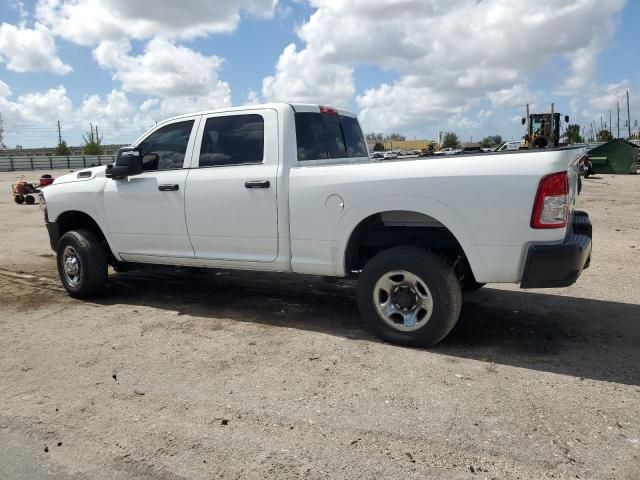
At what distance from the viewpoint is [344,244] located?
4504 mm

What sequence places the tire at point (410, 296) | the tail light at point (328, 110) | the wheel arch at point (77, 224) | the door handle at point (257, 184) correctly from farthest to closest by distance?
the wheel arch at point (77, 224) → the tail light at point (328, 110) → the door handle at point (257, 184) → the tire at point (410, 296)

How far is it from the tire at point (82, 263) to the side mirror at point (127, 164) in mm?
912

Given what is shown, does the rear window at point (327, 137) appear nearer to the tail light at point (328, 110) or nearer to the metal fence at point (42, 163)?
the tail light at point (328, 110)

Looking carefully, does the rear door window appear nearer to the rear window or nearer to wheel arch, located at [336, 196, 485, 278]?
the rear window

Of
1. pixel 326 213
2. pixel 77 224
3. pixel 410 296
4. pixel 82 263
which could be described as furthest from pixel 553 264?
pixel 77 224

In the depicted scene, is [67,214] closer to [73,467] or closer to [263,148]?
[263,148]

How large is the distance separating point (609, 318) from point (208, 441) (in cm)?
396

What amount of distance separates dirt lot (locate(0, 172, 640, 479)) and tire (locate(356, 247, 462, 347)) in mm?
182

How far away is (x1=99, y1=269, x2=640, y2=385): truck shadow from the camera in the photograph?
4180 millimetres

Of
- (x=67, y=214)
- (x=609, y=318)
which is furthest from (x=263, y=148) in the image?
(x=609, y=318)

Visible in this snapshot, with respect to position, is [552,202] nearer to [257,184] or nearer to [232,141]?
[257,184]

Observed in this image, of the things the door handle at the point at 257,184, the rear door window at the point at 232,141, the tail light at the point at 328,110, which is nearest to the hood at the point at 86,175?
the rear door window at the point at 232,141

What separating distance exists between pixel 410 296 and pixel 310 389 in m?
1.16

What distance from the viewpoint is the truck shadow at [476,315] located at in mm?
4180
